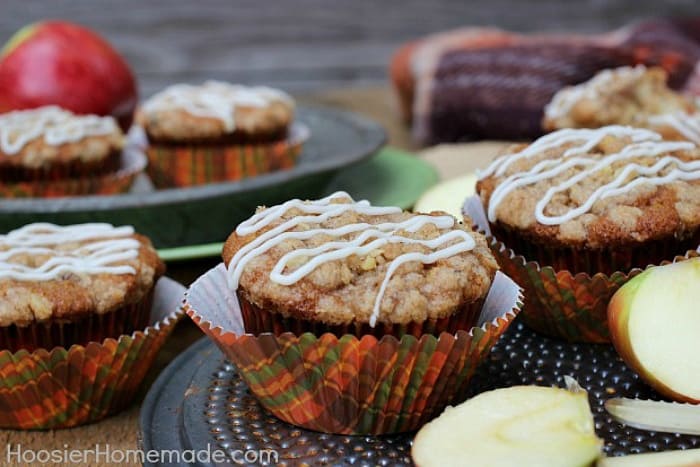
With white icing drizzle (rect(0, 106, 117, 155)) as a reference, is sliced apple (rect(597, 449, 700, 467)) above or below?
above

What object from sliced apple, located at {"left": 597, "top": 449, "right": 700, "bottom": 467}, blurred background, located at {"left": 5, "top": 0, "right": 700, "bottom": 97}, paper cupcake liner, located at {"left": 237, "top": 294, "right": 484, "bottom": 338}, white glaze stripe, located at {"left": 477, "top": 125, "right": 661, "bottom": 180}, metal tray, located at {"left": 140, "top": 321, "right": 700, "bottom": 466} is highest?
white glaze stripe, located at {"left": 477, "top": 125, "right": 661, "bottom": 180}

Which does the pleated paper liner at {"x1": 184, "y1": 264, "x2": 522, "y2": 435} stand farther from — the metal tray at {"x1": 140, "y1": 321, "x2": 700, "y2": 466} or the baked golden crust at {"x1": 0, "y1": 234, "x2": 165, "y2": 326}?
the baked golden crust at {"x1": 0, "y1": 234, "x2": 165, "y2": 326}

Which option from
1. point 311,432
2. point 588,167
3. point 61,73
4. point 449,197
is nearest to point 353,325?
point 311,432

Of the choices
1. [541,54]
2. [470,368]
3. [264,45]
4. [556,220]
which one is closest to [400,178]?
[541,54]

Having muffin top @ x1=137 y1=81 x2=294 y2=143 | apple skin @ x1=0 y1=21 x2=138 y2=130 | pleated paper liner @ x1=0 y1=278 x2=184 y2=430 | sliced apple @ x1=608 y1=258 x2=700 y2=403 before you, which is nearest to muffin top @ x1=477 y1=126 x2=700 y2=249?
sliced apple @ x1=608 y1=258 x2=700 y2=403

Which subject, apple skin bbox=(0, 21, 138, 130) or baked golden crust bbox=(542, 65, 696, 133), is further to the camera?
apple skin bbox=(0, 21, 138, 130)

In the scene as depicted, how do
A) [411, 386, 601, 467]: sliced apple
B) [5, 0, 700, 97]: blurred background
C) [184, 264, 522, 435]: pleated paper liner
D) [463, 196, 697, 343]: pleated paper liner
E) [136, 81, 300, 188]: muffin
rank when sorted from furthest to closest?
[5, 0, 700, 97]: blurred background < [136, 81, 300, 188]: muffin < [463, 196, 697, 343]: pleated paper liner < [184, 264, 522, 435]: pleated paper liner < [411, 386, 601, 467]: sliced apple

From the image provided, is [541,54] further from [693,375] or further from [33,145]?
[693,375]
